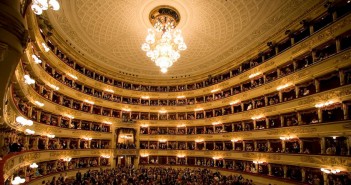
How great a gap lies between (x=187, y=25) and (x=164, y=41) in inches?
131

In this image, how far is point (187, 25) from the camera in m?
16.5

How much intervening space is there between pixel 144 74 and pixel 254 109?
49.0ft

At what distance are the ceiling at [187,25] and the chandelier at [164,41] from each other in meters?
0.54

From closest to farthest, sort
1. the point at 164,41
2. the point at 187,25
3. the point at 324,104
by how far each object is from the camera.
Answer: the point at 324,104 < the point at 164,41 < the point at 187,25

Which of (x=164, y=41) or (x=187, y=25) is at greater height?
(x=187, y=25)

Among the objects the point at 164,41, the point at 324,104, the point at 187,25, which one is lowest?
the point at 324,104

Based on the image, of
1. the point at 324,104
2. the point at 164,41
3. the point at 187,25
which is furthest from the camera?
the point at 187,25

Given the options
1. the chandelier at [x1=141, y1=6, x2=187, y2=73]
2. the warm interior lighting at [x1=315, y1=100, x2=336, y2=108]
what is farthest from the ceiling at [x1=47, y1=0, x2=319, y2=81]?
the warm interior lighting at [x1=315, y1=100, x2=336, y2=108]

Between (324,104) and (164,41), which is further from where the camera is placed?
(164,41)

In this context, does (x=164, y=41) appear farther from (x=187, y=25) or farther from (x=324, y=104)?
(x=324, y=104)

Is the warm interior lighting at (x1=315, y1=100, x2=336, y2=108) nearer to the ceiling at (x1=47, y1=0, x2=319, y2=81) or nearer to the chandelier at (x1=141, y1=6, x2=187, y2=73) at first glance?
the ceiling at (x1=47, y1=0, x2=319, y2=81)

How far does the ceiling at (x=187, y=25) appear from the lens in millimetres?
Result: 14086

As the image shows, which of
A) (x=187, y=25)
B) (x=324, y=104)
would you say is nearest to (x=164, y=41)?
(x=187, y=25)

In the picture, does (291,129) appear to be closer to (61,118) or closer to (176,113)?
(176,113)
